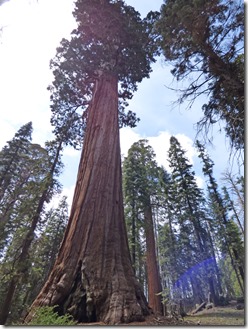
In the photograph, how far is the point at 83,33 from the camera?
20.9ft

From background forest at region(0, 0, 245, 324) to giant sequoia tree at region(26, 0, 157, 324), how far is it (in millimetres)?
858

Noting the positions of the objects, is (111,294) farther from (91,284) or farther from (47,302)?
(47,302)

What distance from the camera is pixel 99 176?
340 cm

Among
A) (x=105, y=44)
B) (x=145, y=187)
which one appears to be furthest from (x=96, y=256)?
(x=145, y=187)

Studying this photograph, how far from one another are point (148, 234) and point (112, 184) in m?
8.95

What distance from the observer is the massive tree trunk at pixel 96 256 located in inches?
84.8

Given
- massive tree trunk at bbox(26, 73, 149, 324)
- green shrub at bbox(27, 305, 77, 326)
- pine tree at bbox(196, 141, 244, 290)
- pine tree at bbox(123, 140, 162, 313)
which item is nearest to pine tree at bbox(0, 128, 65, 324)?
pine tree at bbox(123, 140, 162, 313)

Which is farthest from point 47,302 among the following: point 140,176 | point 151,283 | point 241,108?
point 140,176

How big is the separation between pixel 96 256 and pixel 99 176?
1.23 metres

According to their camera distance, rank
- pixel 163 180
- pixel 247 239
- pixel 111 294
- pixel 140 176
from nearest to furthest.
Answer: pixel 111 294, pixel 247 239, pixel 140 176, pixel 163 180

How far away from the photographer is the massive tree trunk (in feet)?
7.07

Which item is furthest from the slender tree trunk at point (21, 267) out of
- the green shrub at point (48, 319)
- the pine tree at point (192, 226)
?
the pine tree at point (192, 226)

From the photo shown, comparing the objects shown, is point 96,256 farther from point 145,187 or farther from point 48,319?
point 145,187

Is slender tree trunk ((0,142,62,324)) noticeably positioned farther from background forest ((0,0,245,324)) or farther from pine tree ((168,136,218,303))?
pine tree ((168,136,218,303))
